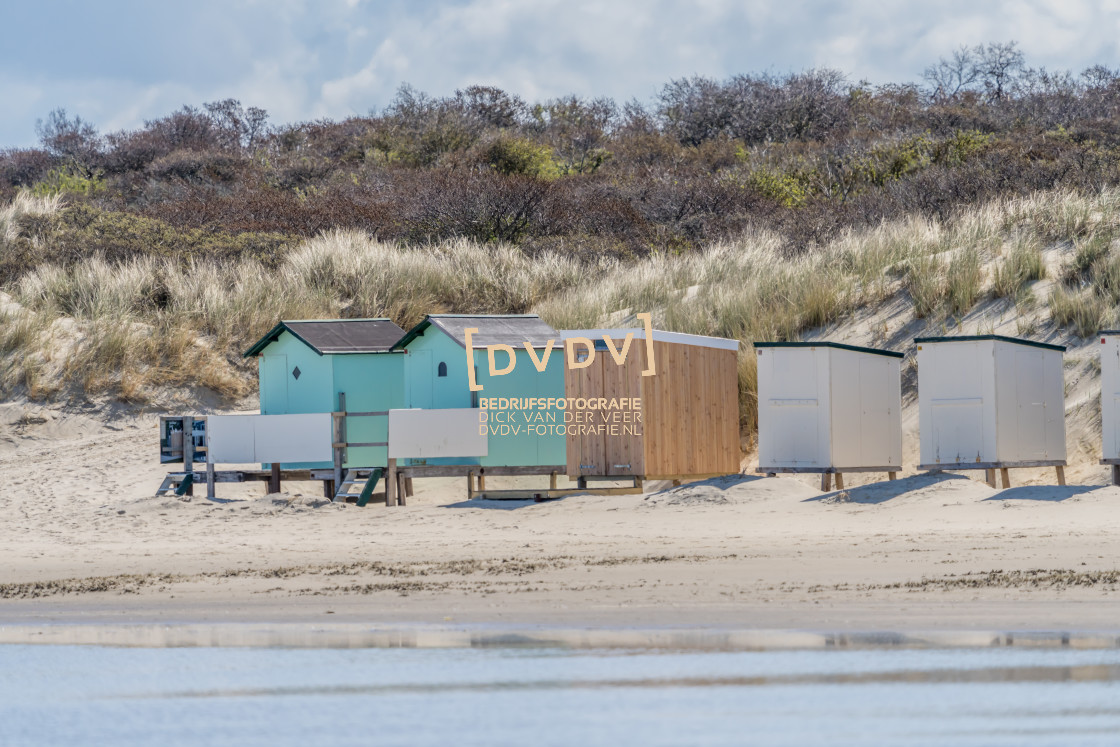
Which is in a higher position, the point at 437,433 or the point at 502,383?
the point at 502,383

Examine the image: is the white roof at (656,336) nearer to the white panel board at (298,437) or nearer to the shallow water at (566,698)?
the white panel board at (298,437)

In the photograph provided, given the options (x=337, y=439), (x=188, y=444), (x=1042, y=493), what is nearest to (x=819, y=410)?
(x=1042, y=493)

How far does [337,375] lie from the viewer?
16672mm

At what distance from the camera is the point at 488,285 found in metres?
24.7

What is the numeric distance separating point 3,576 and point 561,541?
456cm

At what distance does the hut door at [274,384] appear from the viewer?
17344 mm

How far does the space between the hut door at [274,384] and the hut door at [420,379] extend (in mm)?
1706

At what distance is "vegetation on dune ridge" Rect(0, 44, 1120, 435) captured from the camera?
20375mm

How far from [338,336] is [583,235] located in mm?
12973

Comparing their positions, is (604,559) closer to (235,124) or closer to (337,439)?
(337,439)

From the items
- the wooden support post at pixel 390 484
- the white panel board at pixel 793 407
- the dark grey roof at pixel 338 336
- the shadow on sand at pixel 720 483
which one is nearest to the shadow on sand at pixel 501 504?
the wooden support post at pixel 390 484

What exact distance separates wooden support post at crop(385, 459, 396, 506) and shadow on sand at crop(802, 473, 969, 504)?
4746 millimetres

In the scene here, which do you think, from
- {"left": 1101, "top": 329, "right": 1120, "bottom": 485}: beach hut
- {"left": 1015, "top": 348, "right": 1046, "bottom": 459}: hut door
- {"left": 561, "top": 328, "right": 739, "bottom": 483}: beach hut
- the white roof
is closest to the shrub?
the white roof

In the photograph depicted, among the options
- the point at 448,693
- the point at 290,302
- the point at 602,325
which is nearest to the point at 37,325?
the point at 290,302
